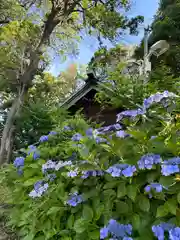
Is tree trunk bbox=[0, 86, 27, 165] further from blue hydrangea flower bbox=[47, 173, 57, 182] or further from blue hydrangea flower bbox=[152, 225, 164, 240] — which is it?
blue hydrangea flower bbox=[152, 225, 164, 240]

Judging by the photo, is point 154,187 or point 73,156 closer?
point 154,187

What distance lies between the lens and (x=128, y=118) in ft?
5.49

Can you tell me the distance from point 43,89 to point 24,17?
3389 mm

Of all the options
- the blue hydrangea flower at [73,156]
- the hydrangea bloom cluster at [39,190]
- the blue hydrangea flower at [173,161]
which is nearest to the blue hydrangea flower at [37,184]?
the hydrangea bloom cluster at [39,190]

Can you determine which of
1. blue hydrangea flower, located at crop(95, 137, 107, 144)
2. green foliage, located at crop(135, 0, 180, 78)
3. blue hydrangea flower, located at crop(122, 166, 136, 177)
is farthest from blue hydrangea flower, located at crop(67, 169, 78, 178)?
green foliage, located at crop(135, 0, 180, 78)

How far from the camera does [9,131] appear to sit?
8562 mm

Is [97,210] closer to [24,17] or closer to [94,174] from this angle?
[94,174]

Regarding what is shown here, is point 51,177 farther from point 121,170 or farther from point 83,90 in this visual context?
point 83,90

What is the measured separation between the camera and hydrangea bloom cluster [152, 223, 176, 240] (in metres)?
1.11

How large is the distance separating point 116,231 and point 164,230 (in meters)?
0.22

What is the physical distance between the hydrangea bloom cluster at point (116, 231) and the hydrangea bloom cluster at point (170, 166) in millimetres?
318

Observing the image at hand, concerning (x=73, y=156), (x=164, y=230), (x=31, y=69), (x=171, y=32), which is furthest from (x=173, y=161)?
(x=171, y=32)

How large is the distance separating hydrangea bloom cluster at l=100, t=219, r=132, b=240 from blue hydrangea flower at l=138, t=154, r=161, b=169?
295 millimetres

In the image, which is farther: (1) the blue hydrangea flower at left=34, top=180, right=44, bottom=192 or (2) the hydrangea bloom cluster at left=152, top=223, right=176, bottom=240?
(1) the blue hydrangea flower at left=34, top=180, right=44, bottom=192
